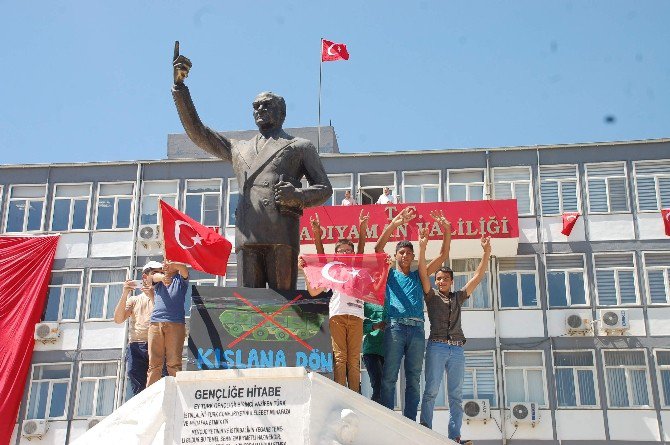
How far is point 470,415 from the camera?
1164 inches

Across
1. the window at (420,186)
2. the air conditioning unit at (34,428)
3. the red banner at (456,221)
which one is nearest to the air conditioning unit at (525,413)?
the red banner at (456,221)

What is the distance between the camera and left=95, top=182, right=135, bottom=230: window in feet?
113

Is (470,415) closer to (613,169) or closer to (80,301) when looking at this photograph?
(613,169)

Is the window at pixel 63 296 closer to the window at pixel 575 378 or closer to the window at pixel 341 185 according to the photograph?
the window at pixel 341 185

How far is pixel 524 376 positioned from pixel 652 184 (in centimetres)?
815

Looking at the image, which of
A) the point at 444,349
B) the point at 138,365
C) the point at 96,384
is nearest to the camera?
the point at 444,349

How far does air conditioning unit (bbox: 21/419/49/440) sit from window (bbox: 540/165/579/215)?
18409 mm

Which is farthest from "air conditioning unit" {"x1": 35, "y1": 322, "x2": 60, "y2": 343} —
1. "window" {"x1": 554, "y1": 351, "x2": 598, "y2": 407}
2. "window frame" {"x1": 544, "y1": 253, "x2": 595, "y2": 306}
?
"window" {"x1": 554, "y1": 351, "x2": 598, "y2": 407}

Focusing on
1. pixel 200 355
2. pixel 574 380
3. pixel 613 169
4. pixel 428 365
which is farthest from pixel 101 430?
pixel 613 169

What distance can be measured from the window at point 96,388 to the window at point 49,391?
1.59ft

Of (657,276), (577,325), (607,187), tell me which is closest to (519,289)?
(577,325)

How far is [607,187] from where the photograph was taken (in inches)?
1291

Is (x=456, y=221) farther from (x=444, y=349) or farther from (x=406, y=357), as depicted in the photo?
(x=406, y=357)

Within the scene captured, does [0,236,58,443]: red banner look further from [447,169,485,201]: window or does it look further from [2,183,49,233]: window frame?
[447,169,485,201]: window
